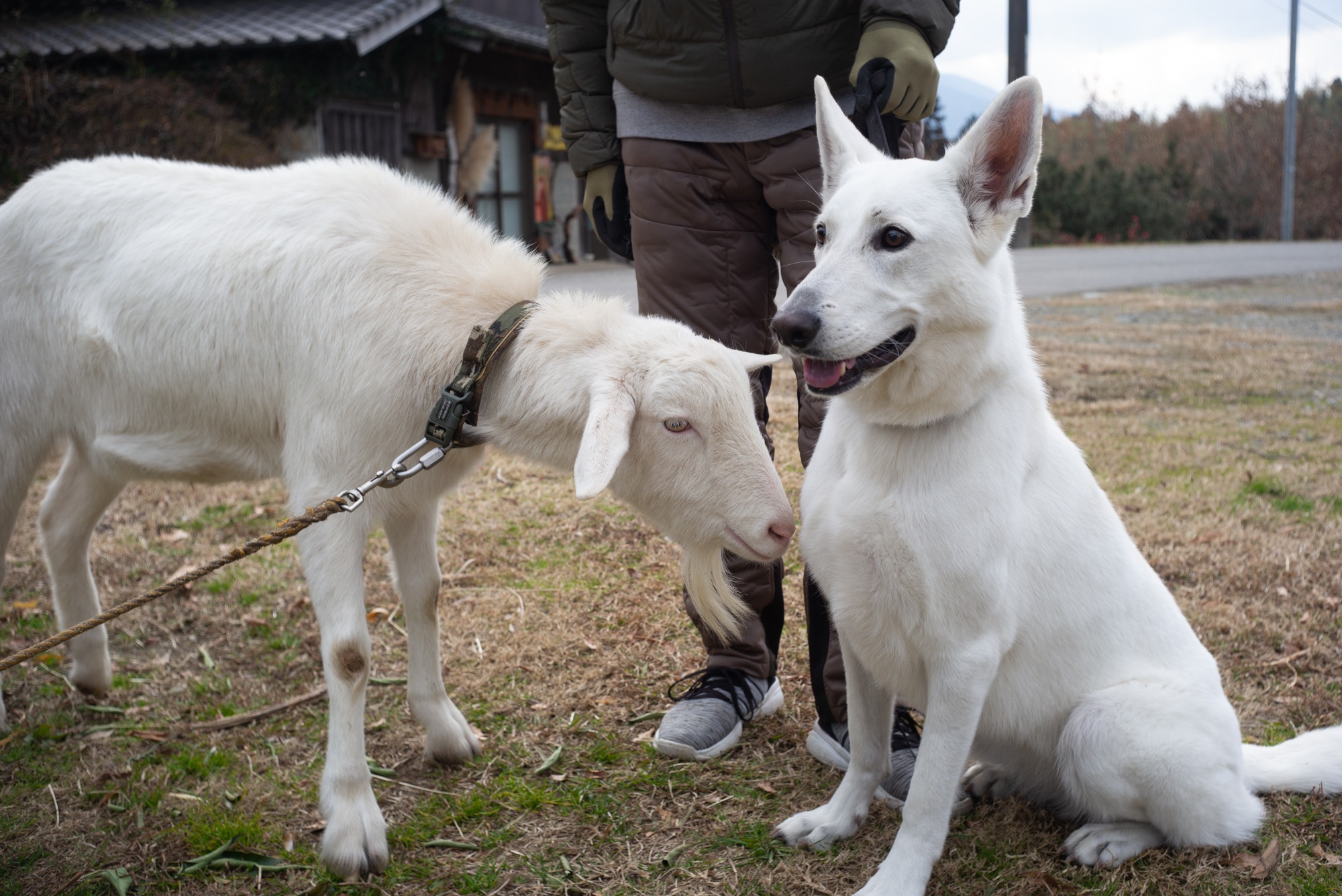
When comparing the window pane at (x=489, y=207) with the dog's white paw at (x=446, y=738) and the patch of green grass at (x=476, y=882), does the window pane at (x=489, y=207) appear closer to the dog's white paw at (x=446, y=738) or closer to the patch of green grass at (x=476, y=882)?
the dog's white paw at (x=446, y=738)

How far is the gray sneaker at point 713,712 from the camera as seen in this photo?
2.85 meters

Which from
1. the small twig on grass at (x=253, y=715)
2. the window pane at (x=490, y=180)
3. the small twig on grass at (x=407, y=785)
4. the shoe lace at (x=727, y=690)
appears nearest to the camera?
the small twig on grass at (x=407, y=785)

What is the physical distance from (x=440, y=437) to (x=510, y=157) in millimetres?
14992

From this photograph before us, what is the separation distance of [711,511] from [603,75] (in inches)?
61.5

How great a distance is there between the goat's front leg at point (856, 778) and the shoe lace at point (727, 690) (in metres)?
0.52

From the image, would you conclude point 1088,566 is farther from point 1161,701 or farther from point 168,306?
point 168,306

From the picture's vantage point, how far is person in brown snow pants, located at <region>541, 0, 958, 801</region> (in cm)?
269

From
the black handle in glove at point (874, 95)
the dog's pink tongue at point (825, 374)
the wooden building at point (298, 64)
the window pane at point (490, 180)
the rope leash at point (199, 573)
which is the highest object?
the wooden building at point (298, 64)

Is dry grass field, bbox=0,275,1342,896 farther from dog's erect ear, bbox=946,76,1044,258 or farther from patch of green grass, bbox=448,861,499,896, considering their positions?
dog's erect ear, bbox=946,76,1044,258

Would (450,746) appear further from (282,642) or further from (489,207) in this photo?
(489,207)

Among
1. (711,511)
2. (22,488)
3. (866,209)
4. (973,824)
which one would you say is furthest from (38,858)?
(866,209)

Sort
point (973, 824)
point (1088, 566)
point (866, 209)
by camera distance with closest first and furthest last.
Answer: point (866, 209) → point (1088, 566) → point (973, 824)

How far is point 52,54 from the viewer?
38.0ft

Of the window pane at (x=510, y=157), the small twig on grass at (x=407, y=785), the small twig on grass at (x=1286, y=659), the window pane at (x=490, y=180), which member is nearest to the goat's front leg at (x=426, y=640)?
the small twig on grass at (x=407, y=785)
